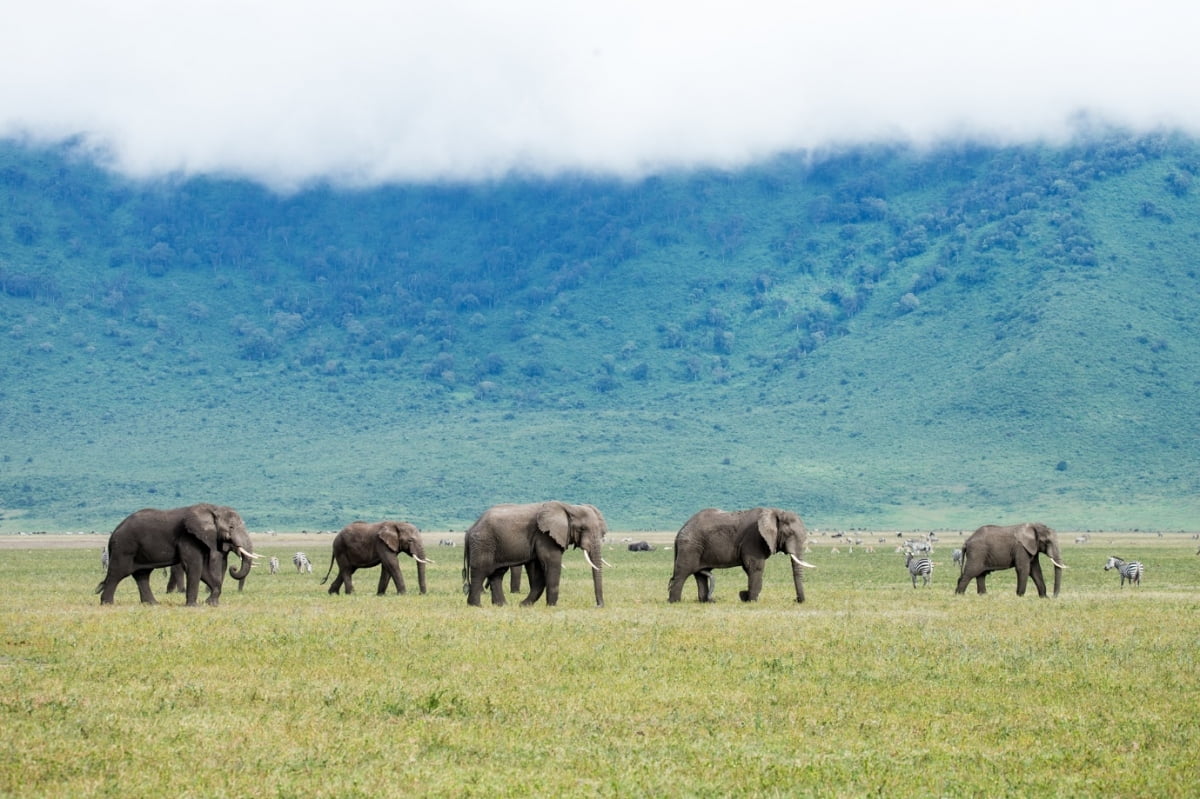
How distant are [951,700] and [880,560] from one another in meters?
61.8

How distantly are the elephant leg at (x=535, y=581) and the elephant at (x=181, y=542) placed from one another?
6481mm

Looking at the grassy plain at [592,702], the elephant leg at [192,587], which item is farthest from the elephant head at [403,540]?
the elephant leg at [192,587]

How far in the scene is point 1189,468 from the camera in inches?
7195

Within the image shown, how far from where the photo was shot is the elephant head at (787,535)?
1517 inches

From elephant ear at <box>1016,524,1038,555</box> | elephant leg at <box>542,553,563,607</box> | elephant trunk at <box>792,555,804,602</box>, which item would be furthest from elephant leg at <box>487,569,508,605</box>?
elephant ear at <box>1016,524,1038,555</box>

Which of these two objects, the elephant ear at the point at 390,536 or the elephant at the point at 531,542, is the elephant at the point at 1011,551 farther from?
the elephant ear at the point at 390,536

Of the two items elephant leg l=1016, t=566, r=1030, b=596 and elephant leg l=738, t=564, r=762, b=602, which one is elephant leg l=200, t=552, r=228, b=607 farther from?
elephant leg l=1016, t=566, r=1030, b=596

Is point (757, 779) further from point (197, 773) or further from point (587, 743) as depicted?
point (197, 773)

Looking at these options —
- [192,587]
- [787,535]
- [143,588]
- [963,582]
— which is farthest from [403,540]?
[963,582]

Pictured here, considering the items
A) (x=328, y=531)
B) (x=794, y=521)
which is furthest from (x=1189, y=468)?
(x=794, y=521)

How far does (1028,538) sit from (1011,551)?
57 cm

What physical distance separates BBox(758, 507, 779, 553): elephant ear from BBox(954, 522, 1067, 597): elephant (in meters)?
7.21

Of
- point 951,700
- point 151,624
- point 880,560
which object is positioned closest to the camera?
point 951,700

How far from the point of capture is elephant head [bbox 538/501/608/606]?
3725 cm
